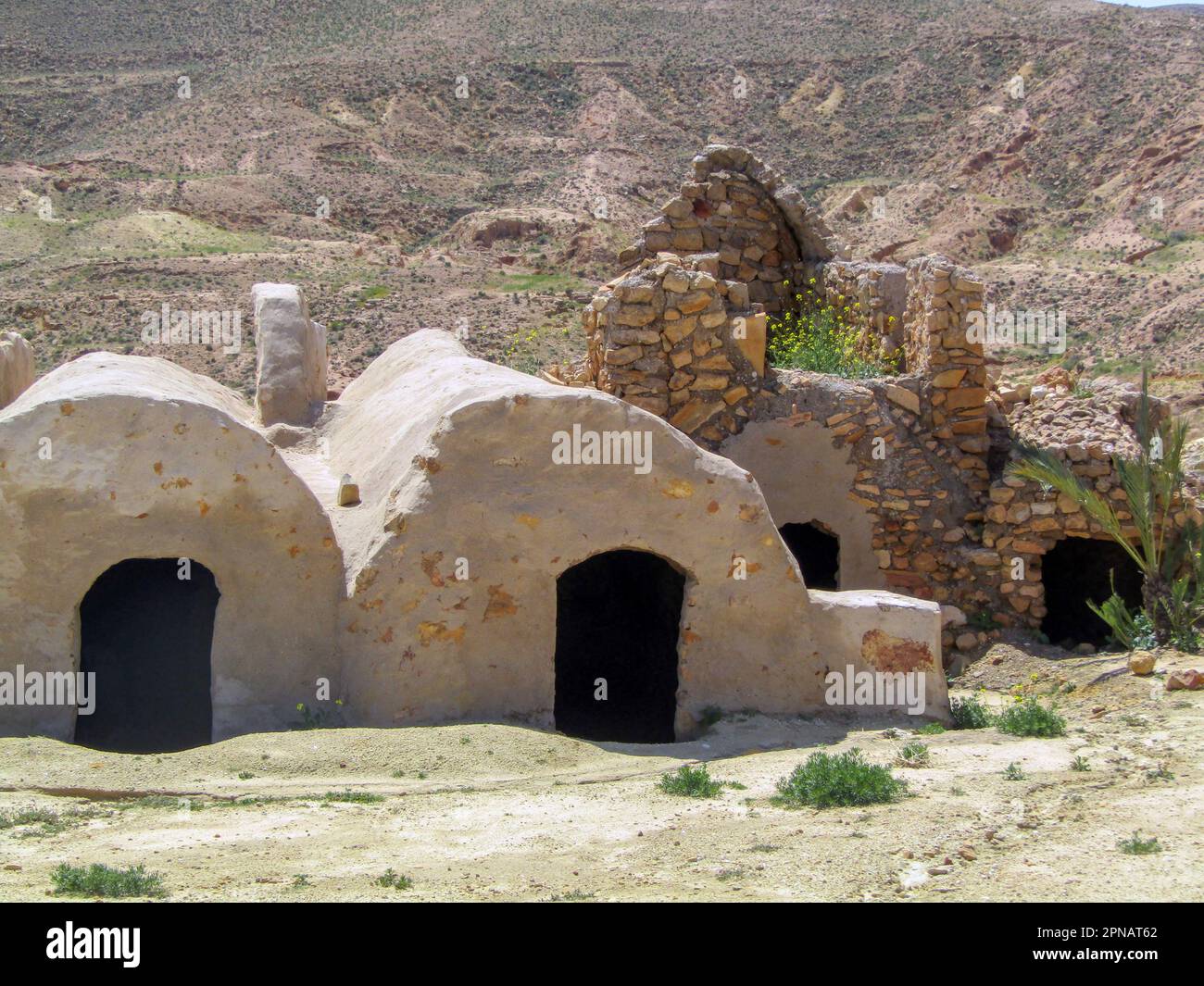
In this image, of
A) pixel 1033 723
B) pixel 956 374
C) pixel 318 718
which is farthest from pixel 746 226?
pixel 318 718

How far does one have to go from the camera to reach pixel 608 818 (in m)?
7.28

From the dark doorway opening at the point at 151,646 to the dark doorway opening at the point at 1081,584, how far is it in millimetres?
7512

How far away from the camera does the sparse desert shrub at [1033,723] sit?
9.23 meters

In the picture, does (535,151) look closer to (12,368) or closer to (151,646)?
(12,368)

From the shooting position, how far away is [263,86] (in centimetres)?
5184

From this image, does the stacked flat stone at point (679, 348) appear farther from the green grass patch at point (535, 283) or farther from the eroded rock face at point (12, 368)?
the green grass patch at point (535, 283)

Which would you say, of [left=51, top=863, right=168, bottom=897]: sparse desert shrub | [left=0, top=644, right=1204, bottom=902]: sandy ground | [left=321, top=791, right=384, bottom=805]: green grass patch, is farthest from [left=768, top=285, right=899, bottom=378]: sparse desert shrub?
[left=51, top=863, right=168, bottom=897]: sparse desert shrub

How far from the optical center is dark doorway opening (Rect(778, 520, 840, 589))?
45.5 feet

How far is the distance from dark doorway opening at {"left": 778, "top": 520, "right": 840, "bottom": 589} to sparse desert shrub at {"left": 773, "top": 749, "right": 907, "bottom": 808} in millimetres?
6088

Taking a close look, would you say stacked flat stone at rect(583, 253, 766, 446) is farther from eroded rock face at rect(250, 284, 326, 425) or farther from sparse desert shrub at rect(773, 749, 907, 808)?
sparse desert shrub at rect(773, 749, 907, 808)

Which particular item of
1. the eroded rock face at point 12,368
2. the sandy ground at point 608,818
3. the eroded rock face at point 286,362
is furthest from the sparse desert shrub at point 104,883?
the eroded rock face at point 12,368

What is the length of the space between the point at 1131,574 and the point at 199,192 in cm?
3546
